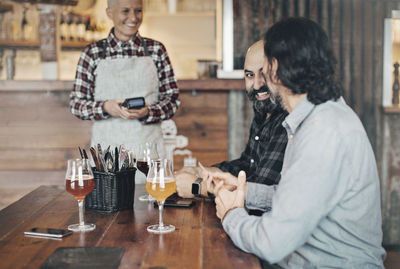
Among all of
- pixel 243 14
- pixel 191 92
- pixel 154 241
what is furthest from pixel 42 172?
pixel 154 241

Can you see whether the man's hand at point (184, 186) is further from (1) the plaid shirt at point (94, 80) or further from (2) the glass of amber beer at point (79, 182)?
(1) the plaid shirt at point (94, 80)

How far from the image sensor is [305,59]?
1.33 meters

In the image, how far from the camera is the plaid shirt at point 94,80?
105 inches

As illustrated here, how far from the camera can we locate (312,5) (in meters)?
3.83

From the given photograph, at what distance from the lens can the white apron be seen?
→ 2.78m

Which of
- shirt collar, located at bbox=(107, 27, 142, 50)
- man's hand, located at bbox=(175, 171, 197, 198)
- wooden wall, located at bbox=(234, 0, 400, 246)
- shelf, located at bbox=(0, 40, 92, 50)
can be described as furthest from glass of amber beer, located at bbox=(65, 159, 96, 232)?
shelf, located at bbox=(0, 40, 92, 50)

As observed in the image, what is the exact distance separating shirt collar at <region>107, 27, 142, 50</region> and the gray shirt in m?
1.70

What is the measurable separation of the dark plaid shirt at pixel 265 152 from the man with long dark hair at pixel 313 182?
33cm

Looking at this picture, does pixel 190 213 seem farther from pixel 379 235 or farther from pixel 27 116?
pixel 27 116

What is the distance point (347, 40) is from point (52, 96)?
2448 millimetres

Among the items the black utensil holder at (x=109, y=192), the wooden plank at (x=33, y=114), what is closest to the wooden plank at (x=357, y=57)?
the wooden plank at (x=33, y=114)

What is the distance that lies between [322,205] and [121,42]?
6.53 feet

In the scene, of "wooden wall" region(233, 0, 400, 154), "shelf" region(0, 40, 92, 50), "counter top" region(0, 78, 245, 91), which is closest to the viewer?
"counter top" region(0, 78, 245, 91)

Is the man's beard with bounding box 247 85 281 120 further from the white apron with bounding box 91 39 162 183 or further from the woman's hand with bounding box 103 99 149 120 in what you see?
the white apron with bounding box 91 39 162 183
